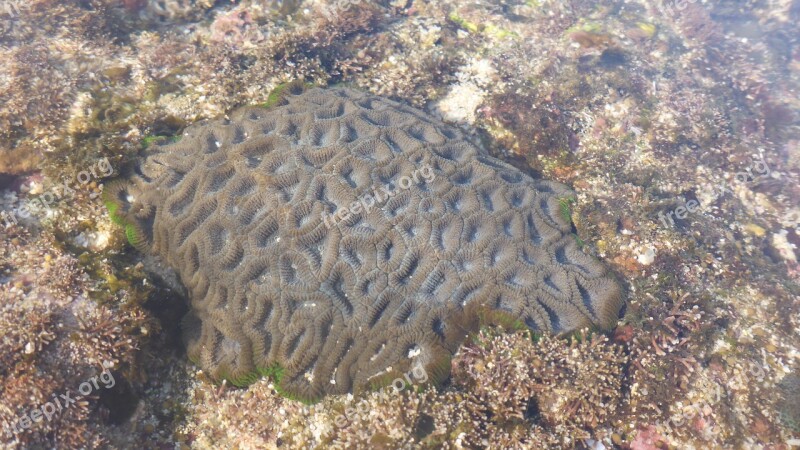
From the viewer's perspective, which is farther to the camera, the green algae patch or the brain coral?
the green algae patch

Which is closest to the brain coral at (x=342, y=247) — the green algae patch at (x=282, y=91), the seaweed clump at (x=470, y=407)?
the seaweed clump at (x=470, y=407)

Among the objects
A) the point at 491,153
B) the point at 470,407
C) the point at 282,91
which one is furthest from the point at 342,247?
the point at 491,153

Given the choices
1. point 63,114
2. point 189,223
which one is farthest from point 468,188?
point 63,114

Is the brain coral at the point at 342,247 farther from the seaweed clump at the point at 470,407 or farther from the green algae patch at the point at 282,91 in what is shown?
the green algae patch at the point at 282,91

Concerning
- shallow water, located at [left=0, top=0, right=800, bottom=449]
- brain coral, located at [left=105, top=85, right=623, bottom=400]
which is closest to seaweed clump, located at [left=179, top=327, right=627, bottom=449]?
shallow water, located at [left=0, top=0, right=800, bottom=449]

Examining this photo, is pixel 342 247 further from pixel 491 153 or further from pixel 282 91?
pixel 491 153

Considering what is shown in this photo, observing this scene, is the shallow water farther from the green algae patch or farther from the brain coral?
the brain coral
